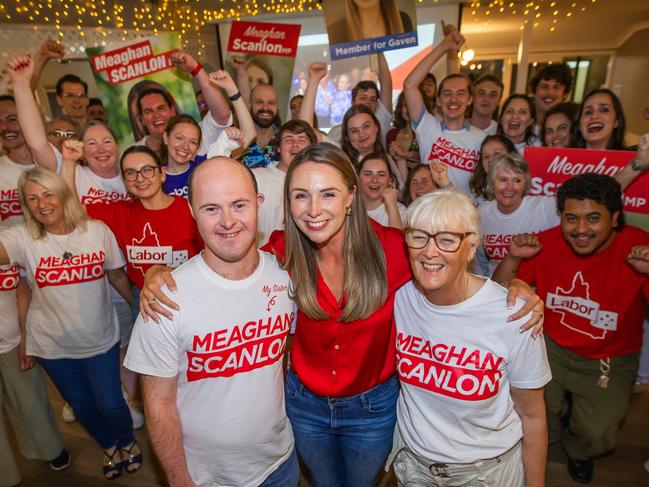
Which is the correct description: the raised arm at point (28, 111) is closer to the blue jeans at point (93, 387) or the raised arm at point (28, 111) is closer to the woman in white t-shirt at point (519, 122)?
the blue jeans at point (93, 387)

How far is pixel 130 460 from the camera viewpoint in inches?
106

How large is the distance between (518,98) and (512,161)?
1.07 m

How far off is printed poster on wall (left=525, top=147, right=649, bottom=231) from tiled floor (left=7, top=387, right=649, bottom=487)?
1531mm

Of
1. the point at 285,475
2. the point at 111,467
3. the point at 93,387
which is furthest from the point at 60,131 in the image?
the point at 285,475

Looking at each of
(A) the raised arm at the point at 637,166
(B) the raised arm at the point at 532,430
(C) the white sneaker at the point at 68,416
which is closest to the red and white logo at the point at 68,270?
(C) the white sneaker at the point at 68,416

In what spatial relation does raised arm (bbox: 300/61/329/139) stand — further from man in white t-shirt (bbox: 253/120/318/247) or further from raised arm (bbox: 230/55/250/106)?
raised arm (bbox: 230/55/250/106)

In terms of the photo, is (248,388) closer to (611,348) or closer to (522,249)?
(522,249)

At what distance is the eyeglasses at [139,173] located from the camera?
2416 mm

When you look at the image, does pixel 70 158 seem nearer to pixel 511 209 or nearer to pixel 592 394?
pixel 511 209

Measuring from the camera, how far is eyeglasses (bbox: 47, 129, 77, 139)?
11.1ft

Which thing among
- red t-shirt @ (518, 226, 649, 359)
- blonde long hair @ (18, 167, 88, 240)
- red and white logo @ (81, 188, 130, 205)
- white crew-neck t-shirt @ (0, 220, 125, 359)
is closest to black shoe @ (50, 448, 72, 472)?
white crew-neck t-shirt @ (0, 220, 125, 359)

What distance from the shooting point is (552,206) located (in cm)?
273

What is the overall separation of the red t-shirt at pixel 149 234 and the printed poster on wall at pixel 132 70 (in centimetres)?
177

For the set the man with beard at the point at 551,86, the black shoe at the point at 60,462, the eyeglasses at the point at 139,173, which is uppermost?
the man with beard at the point at 551,86
